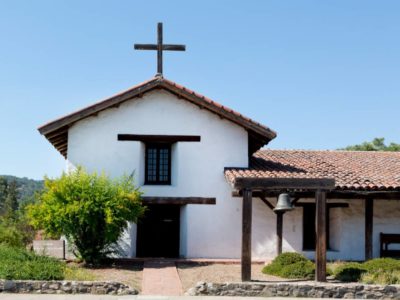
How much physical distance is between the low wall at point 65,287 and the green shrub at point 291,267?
428 cm

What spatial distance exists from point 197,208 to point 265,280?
4.84 metres

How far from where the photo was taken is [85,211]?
14.1 meters

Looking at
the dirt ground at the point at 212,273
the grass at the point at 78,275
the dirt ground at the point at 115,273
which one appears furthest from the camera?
the dirt ground at the point at 212,273

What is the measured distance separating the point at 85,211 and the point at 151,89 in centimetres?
509

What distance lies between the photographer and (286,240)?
1717cm

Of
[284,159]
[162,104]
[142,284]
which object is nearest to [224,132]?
[162,104]

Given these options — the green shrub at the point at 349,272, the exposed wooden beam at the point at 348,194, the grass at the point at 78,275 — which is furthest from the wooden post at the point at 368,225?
the grass at the point at 78,275

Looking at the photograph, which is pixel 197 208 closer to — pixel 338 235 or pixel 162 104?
pixel 162 104

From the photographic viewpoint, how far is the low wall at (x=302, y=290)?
11531 mm

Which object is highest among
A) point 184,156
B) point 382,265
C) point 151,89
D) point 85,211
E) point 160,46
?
point 160,46

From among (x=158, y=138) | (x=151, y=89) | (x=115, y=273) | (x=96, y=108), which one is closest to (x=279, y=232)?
(x=158, y=138)

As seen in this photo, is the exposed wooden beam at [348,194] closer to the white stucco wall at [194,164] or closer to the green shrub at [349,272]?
the white stucco wall at [194,164]

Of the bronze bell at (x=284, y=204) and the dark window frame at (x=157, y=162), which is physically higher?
the dark window frame at (x=157, y=162)

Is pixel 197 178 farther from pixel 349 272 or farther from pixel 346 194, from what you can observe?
pixel 349 272
